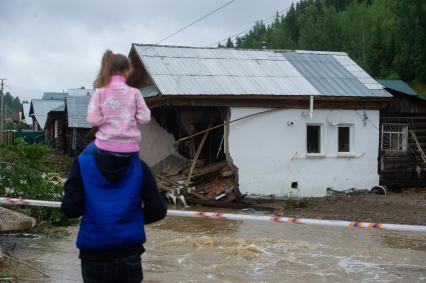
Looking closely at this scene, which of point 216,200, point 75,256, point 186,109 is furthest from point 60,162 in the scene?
point 75,256

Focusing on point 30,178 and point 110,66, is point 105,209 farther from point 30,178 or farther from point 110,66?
point 30,178

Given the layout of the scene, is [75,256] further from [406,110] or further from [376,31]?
[376,31]

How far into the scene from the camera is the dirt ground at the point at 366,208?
529 inches

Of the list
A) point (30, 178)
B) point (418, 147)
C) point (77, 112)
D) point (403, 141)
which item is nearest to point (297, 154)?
A: point (403, 141)

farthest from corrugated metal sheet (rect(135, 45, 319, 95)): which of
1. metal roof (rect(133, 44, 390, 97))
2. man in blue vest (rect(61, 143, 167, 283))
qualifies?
man in blue vest (rect(61, 143, 167, 283))

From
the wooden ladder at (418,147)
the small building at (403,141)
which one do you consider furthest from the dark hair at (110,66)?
the wooden ladder at (418,147)

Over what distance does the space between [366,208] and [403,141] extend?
16.8 ft

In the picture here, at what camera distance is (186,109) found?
18.2m

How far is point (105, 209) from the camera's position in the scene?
3.18m

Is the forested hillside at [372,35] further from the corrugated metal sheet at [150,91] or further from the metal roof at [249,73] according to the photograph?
the corrugated metal sheet at [150,91]

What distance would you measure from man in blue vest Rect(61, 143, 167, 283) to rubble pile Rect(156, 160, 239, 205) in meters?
12.7

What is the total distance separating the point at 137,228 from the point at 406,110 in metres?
17.2

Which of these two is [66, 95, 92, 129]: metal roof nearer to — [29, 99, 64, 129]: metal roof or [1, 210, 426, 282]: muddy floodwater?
[29, 99, 64, 129]: metal roof

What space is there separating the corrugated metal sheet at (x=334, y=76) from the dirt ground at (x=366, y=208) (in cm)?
317
